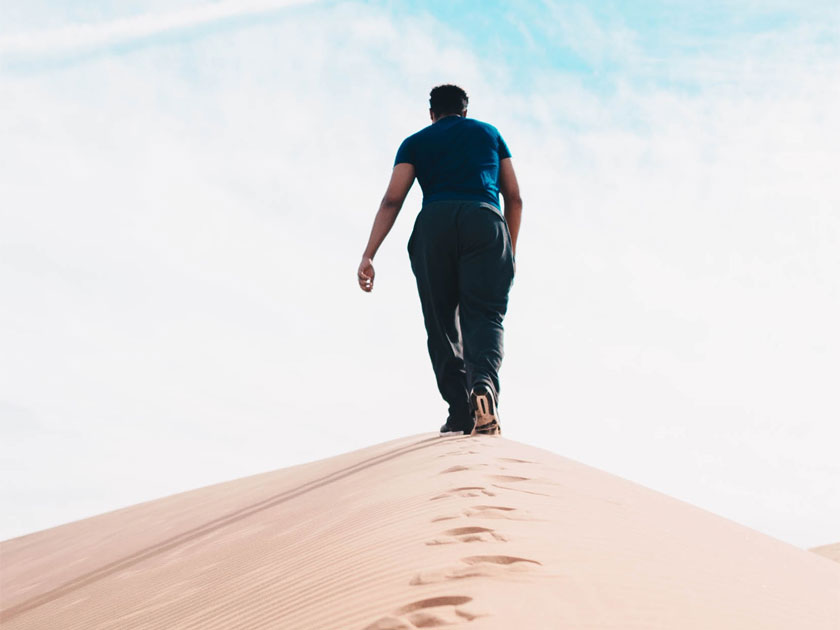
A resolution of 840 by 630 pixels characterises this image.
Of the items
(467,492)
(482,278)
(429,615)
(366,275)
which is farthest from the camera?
(366,275)

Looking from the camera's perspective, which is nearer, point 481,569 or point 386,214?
point 481,569

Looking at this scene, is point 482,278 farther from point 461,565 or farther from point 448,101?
point 461,565

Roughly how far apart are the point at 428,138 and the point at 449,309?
3.42 ft

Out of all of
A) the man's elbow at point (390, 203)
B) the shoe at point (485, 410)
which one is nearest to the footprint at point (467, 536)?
the shoe at point (485, 410)

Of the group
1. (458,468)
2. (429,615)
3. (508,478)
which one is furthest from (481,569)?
(458,468)

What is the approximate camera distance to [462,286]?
5059 mm

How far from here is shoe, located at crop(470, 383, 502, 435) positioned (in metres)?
4.62

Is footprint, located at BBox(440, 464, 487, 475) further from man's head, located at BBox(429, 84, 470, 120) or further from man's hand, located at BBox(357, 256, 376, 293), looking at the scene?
man's head, located at BBox(429, 84, 470, 120)

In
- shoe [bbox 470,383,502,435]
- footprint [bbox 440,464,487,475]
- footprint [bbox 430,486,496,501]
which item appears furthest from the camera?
shoe [bbox 470,383,502,435]

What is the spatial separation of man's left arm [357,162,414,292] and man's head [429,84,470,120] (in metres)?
0.50

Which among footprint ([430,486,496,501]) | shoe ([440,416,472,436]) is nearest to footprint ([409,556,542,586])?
footprint ([430,486,496,501])

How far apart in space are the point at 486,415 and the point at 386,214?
141 cm

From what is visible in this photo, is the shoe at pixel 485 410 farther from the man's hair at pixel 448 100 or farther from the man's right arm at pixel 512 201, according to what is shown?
the man's hair at pixel 448 100

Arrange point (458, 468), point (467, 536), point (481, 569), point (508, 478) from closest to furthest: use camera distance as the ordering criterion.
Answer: point (481, 569) → point (467, 536) → point (508, 478) → point (458, 468)
